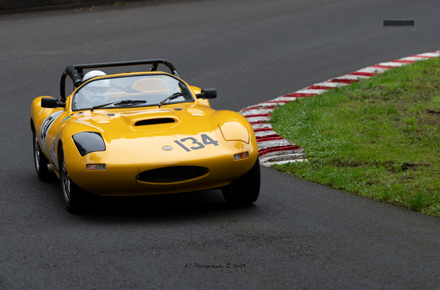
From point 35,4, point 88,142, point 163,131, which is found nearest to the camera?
point 88,142

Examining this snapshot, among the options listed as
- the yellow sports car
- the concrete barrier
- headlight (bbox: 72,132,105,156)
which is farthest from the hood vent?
the concrete barrier

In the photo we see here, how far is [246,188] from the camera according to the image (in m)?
5.95

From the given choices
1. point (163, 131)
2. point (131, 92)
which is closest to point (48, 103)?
point (131, 92)

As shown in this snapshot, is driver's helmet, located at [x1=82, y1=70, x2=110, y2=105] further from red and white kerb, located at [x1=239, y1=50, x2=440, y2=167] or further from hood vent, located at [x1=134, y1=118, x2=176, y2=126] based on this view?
red and white kerb, located at [x1=239, y1=50, x2=440, y2=167]

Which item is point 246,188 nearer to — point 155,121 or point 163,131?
point 163,131

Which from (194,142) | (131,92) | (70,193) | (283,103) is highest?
(131,92)

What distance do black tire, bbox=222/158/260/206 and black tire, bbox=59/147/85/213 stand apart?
1347 millimetres

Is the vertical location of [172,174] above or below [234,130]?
below

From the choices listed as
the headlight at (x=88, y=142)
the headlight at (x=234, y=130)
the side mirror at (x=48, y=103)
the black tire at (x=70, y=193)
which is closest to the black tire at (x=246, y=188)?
the headlight at (x=234, y=130)

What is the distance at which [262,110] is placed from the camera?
10523 mm

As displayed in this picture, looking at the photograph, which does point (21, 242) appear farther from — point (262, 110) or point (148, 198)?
point (262, 110)

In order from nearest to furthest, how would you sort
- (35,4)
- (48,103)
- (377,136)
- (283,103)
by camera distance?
1. (48,103)
2. (377,136)
3. (283,103)
4. (35,4)

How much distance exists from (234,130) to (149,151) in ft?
2.92

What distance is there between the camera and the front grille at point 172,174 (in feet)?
18.2
